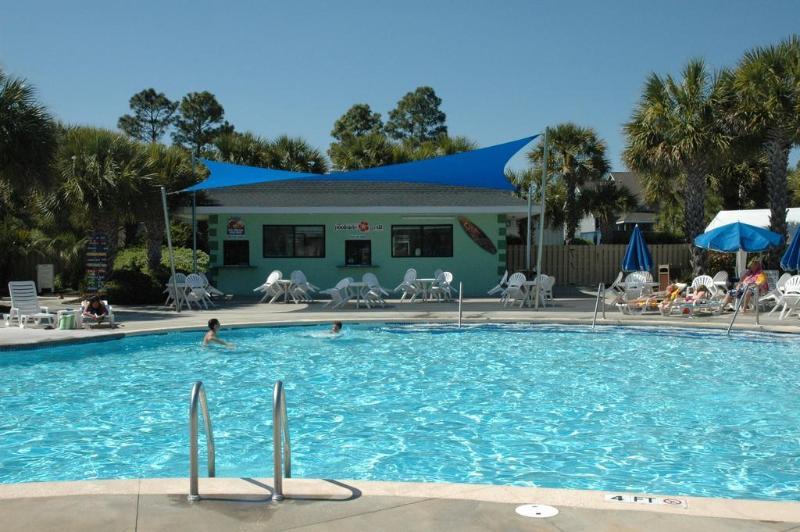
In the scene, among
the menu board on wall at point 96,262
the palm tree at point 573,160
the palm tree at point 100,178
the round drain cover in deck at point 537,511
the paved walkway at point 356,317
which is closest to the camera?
the round drain cover in deck at point 537,511

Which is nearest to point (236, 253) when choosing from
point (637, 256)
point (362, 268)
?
point (362, 268)

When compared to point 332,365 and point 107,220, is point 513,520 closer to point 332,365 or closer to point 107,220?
point 332,365

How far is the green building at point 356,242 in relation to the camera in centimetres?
2200

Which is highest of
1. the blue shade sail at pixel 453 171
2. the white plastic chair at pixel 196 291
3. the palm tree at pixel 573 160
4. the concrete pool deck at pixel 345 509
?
the palm tree at pixel 573 160

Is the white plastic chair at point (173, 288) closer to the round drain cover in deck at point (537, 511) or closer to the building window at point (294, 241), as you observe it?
the building window at point (294, 241)

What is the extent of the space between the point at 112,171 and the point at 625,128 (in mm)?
15120

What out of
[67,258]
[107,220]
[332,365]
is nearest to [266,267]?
[107,220]

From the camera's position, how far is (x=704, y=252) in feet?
71.4

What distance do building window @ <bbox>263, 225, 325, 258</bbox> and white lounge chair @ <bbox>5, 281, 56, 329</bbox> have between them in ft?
27.6

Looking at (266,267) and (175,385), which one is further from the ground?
(266,267)

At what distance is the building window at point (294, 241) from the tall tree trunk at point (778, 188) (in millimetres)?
12946

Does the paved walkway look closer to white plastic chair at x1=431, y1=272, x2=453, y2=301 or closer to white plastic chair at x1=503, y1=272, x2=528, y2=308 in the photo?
white plastic chair at x1=503, y1=272, x2=528, y2=308

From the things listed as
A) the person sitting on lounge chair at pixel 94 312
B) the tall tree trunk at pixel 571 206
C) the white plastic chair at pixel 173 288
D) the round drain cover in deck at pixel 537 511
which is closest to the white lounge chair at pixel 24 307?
the person sitting on lounge chair at pixel 94 312

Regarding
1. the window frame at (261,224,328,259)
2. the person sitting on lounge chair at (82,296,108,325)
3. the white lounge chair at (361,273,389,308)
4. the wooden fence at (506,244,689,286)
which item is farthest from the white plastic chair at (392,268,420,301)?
the person sitting on lounge chair at (82,296,108,325)
